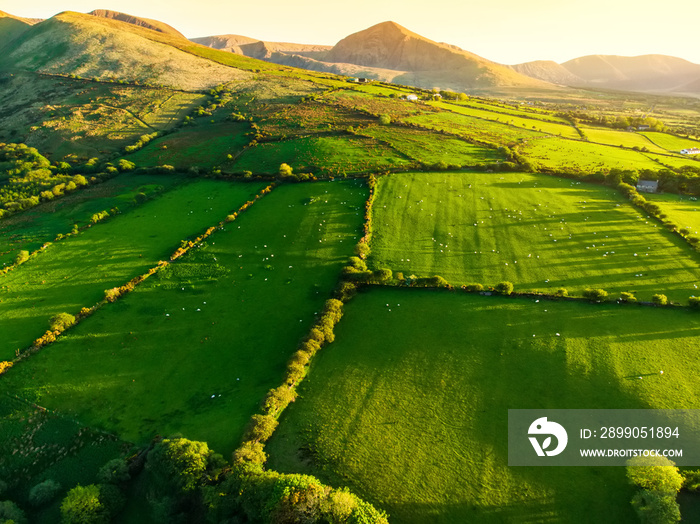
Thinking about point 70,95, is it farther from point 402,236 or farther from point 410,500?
point 410,500

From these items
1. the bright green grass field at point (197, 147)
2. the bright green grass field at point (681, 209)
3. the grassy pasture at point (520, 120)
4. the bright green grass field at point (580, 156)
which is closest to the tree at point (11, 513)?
the bright green grass field at point (197, 147)

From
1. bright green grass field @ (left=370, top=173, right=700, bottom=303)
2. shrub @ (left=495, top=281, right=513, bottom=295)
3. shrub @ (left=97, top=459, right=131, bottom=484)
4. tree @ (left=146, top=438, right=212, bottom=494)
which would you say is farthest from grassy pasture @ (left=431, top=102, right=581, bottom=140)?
shrub @ (left=97, top=459, right=131, bottom=484)

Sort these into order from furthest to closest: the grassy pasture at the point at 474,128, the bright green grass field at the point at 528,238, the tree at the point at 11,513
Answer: the grassy pasture at the point at 474,128
the bright green grass field at the point at 528,238
the tree at the point at 11,513

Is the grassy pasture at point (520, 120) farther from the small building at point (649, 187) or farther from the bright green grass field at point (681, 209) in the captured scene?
the bright green grass field at point (681, 209)

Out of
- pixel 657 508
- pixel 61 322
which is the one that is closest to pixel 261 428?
pixel 657 508

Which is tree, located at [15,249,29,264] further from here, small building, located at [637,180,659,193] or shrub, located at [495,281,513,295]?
small building, located at [637,180,659,193]

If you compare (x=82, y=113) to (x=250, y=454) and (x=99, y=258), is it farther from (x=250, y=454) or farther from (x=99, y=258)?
(x=250, y=454)
